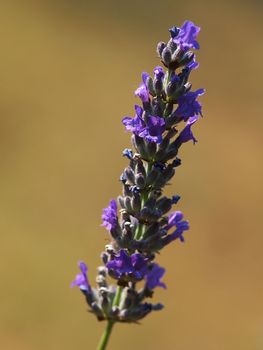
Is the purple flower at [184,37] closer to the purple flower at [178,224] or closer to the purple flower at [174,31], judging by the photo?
the purple flower at [174,31]

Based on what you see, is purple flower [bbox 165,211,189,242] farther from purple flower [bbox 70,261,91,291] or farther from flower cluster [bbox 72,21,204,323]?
purple flower [bbox 70,261,91,291]

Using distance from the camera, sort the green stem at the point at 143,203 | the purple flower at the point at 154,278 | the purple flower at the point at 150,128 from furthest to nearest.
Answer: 1. the purple flower at the point at 154,278
2. the green stem at the point at 143,203
3. the purple flower at the point at 150,128

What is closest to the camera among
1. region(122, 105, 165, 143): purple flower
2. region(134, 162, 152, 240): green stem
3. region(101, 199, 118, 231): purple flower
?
region(122, 105, 165, 143): purple flower

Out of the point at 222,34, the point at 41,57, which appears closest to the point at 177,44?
A: the point at 41,57

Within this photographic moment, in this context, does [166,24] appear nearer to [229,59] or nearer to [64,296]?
[229,59]

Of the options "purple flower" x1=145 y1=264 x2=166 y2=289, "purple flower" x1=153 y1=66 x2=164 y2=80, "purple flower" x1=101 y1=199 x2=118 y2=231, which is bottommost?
"purple flower" x1=145 y1=264 x2=166 y2=289

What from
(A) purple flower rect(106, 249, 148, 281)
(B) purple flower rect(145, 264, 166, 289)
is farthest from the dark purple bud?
(B) purple flower rect(145, 264, 166, 289)

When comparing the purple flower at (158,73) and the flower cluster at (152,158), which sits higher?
the purple flower at (158,73)

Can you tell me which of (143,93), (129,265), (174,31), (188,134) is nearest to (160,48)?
(174,31)

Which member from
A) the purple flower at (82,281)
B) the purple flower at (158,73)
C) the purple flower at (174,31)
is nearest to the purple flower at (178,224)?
the purple flower at (82,281)

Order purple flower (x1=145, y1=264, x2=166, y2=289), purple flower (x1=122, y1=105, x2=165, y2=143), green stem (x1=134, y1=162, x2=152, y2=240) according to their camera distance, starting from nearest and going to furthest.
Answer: purple flower (x1=122, y1=105, x2=165, y2=143) < green stem (x1=134, y1=162, x2=152, y2=240) < purple flower (x1=145, y1=264, x2=166, y2=289)
